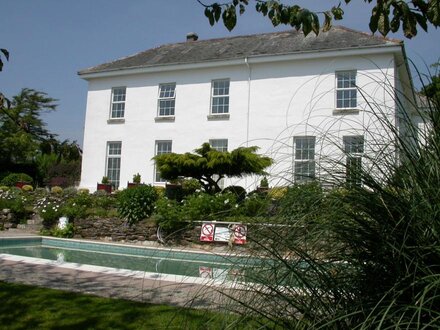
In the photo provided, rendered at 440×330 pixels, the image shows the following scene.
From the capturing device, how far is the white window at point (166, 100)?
812 inches

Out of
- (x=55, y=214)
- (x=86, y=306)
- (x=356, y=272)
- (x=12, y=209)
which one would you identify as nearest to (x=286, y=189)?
(x=356, y=272)

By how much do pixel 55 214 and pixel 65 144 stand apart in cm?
1249

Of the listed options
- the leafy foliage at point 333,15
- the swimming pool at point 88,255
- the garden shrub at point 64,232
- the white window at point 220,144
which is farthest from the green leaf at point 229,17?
the white window at point 220,144

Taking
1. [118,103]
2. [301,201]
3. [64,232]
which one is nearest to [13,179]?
[118,103]

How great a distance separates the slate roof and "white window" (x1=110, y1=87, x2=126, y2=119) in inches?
41.9

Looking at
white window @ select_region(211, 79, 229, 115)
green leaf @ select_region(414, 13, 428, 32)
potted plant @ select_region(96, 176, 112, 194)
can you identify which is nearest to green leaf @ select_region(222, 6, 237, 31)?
green leaf @ select_region(414, 13, 428, 32)

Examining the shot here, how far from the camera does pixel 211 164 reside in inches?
536

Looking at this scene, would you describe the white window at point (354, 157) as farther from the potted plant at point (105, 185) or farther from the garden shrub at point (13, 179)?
the garden shrub at point (13, 179)

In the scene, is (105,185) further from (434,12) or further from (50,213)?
(434,12)

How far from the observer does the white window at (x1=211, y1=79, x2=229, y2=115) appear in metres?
19.6

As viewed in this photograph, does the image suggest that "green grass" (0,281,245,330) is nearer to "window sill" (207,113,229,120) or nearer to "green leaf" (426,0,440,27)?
"green leaf" (426,0,440,27)

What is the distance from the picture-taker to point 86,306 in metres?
4.53

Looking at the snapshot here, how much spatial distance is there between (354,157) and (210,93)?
17926mm

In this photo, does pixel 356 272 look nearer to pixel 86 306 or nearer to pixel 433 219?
pixel 433 219
